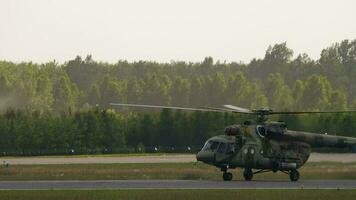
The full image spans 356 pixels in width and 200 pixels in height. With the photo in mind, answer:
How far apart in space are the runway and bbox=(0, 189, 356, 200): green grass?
2478 mm

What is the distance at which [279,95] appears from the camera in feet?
549

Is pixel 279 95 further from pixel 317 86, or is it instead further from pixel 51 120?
pixel 51 120

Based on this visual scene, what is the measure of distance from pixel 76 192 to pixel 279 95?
416 ft

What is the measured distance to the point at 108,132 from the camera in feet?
352

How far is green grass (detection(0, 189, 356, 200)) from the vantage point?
131ft

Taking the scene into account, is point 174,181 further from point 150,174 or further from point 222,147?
point 150,174

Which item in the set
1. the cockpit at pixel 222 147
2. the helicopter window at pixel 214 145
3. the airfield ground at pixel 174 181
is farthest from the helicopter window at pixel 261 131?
the airfield ground at pixel 174 181

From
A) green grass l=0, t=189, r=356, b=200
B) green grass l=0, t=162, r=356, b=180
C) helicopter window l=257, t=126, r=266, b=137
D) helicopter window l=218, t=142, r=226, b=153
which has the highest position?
helicopter window l=257, t=126, r=266, b=137

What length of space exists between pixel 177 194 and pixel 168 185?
5.99 m

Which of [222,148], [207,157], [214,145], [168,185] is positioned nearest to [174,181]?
[207,157]

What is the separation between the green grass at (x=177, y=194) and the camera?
39812 millimetres

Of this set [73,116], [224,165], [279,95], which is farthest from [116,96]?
[224,165]

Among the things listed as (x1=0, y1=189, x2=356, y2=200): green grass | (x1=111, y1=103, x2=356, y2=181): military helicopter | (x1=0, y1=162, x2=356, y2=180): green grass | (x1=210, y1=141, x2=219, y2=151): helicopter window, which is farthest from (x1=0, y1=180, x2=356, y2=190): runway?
(x1=0, y1=162, x2=356, y2=180): green grass

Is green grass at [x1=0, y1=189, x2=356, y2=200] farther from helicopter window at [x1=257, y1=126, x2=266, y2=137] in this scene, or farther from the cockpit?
helicopter window at [x1=257, y1=126, x2=266, y2=137]
